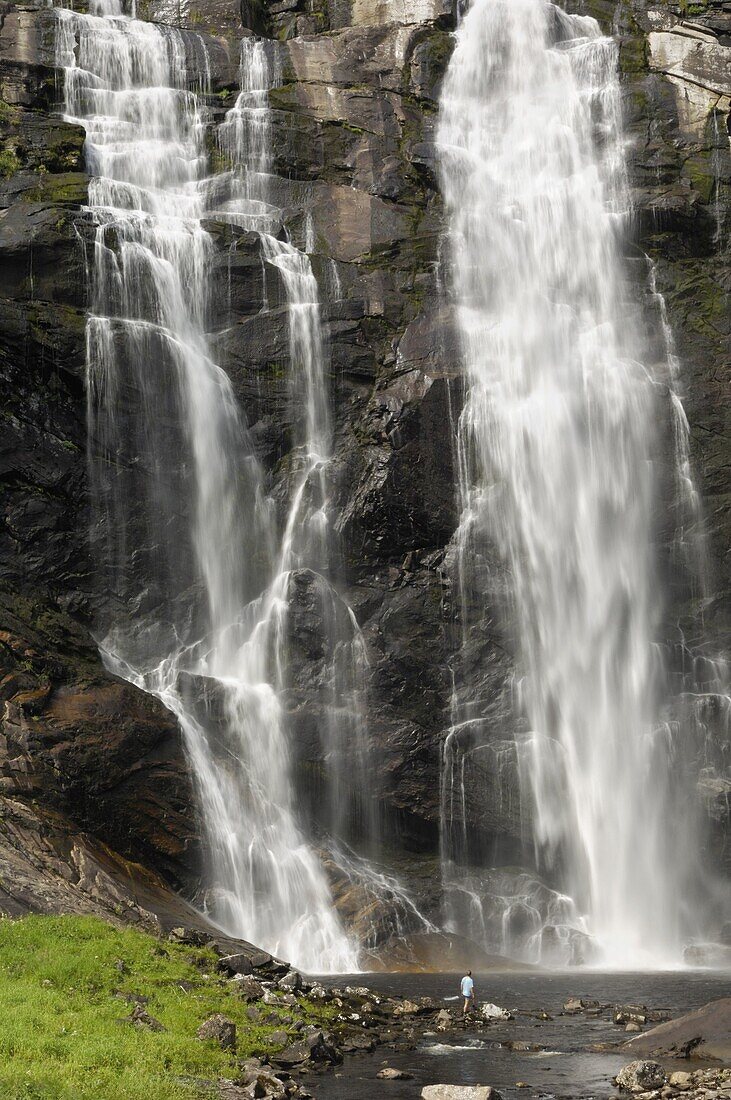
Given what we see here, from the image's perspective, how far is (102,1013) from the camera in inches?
736

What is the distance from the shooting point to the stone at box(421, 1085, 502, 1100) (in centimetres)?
1652

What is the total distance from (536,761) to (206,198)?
28.1m

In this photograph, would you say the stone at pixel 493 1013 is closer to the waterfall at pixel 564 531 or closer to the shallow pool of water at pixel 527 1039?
the shallow pool of water at pixel 527 1039

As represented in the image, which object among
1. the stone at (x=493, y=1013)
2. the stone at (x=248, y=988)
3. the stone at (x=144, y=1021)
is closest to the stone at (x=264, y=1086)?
the stone at (x=144, y=1021)

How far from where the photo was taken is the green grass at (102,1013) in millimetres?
15438

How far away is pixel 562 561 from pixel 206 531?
13.6 metres

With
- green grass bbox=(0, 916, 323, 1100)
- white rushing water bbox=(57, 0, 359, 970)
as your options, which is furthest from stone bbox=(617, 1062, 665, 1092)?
white rushing water bbox=(57, 0, 359, 970)

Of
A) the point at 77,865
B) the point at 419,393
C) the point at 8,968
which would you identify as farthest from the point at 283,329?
the point at 8,968

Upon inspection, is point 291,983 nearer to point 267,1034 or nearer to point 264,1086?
point 267,1034

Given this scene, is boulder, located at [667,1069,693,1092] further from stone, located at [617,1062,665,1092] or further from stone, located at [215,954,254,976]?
stone, located at [215,954,254,976]

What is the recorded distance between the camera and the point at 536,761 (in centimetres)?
3972

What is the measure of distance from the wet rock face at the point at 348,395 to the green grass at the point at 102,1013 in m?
8.80

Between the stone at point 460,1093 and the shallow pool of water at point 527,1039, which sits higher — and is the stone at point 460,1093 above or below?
above

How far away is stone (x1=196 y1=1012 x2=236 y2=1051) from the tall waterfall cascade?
1886cm
